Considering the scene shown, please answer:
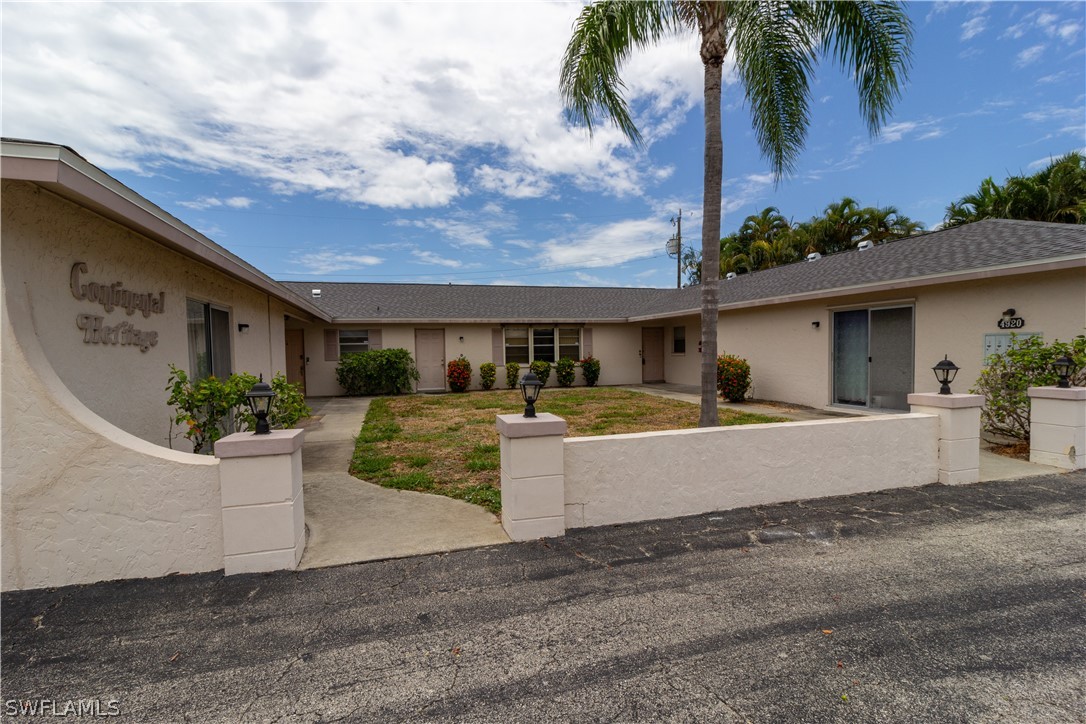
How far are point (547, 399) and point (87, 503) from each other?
11.1 m

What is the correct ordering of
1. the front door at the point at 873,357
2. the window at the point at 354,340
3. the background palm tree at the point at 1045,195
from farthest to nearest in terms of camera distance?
the window at the point at 354,340 → the background palm tree at the point at 1045,195 → the front door at the point at 873,357

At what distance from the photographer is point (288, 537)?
331 cm

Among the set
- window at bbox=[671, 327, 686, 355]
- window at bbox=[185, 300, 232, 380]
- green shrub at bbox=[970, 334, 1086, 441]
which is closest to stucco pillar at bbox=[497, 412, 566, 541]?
window at bbox=[185, 300, 232, 380]

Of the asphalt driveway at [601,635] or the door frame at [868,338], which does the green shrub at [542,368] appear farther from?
the asphalt driveway at [601,635]

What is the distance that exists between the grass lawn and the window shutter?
2633mm

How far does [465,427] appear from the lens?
9.30 m

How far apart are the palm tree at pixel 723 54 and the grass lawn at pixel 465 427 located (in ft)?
9.26

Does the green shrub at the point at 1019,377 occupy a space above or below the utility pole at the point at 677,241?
below

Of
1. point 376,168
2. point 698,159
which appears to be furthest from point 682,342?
point 376,168

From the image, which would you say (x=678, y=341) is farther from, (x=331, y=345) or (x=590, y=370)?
(x=331, y=345)

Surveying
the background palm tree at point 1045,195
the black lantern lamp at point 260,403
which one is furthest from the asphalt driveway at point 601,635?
the background palm tree at point 1045,195

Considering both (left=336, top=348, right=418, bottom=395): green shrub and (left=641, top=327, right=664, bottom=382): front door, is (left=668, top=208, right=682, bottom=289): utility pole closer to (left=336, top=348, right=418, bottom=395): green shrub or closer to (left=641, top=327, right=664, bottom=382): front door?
(left=641, top=327, right=664, bottom=382): front door

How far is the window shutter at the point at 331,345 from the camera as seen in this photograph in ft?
52.3

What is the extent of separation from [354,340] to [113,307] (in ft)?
40.4
